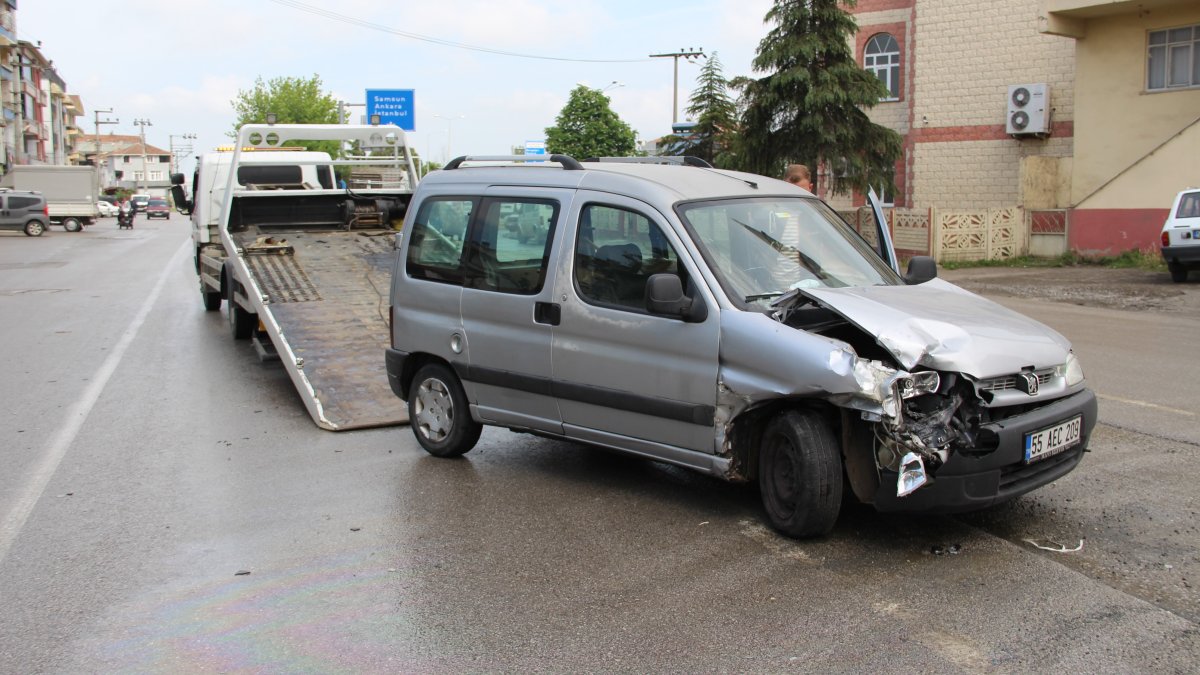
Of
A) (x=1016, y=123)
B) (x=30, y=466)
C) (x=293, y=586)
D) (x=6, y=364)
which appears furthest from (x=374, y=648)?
(x=1016, y=123)

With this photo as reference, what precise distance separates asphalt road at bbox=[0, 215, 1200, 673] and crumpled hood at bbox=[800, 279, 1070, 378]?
90 cm

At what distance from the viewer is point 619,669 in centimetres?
387

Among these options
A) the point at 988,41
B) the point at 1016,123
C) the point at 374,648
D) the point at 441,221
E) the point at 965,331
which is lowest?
the point at 374,648

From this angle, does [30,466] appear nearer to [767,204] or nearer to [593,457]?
[593,457]

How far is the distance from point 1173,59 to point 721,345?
→ 80.7 ft

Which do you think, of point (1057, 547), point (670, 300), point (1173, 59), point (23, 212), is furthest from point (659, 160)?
point (23, 212)

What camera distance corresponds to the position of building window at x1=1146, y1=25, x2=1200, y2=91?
81.8 feet

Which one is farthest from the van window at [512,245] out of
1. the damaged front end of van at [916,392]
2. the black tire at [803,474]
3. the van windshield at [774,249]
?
the black tire at [803,474]

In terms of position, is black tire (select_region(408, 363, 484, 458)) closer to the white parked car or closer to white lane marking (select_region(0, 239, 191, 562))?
white lane marking (select_region(0, 239, 191, 562))

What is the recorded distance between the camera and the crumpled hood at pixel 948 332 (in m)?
Answer: 4.80

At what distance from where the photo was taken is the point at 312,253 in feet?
38.1

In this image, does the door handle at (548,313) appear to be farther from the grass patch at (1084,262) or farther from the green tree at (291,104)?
the green tree at (291,104)

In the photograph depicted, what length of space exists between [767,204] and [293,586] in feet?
10.7

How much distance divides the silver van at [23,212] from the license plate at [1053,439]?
43.5 metres
